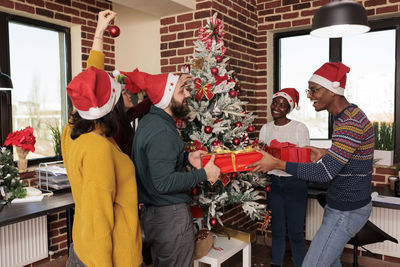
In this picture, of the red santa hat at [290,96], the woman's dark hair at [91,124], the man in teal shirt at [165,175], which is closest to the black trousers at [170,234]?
the man in teal shirt at [165,175]

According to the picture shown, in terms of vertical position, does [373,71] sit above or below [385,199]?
above

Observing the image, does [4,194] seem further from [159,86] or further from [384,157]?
[384,157]

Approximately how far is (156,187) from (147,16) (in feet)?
8.20

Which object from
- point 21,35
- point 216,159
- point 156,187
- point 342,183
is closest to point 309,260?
point 342,183

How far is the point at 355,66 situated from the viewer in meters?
3.78

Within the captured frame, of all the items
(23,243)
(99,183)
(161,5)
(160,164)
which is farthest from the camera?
(161,5)

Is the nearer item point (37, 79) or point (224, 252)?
point (224, 252)

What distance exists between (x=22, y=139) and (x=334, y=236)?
254 centimetres

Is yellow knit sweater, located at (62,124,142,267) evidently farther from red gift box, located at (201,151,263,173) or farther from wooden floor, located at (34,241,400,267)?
wooden floor, located at (34,241,400,267)

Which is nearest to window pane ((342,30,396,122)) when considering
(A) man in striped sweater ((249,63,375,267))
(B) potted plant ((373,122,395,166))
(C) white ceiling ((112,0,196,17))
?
(B) potted plant ((373,122,395,166))

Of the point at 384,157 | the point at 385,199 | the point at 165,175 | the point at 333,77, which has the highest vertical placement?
the point at 333,77

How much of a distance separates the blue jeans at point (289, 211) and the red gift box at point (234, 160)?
0.97m

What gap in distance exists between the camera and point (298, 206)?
3.11 m

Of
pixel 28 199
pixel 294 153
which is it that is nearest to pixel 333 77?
pixel 294 153
